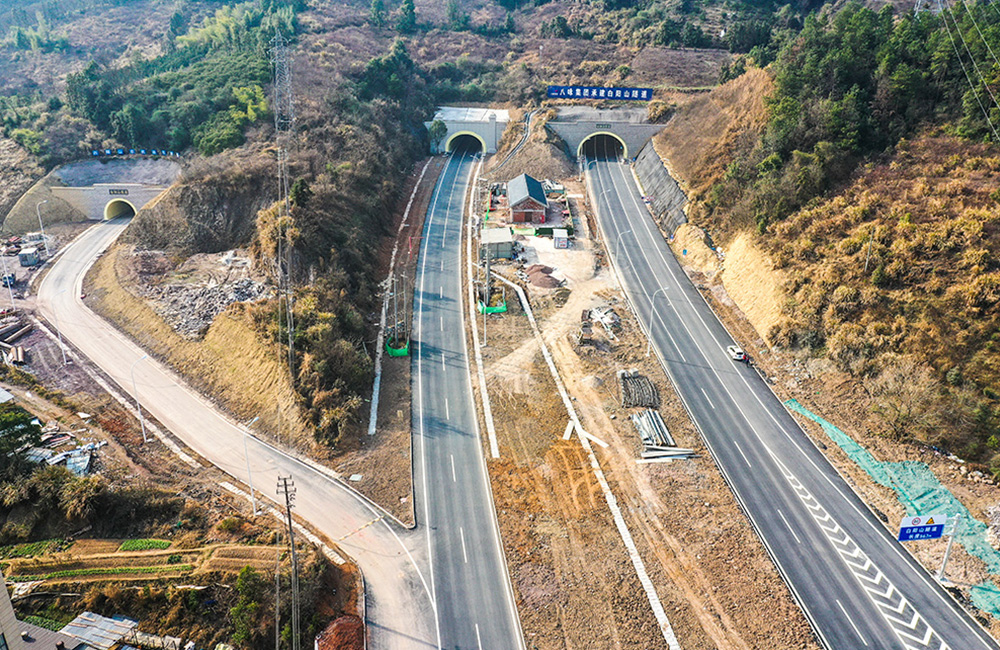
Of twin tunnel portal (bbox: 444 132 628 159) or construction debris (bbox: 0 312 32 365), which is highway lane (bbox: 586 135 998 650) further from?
construction debris (bbox: 0 312 32 365)

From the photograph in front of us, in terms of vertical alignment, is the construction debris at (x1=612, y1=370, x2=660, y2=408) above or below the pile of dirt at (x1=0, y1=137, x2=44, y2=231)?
below

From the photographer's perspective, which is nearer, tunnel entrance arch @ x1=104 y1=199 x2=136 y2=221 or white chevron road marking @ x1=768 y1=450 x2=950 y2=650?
white chevron road marking @ x1=768 y1=450 x2=950 y2=650

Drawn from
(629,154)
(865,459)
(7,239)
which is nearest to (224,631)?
(865,459)

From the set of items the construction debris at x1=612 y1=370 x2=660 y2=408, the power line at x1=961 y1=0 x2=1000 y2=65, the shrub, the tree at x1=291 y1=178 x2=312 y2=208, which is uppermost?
the power line at x1=961 y1=0 x2=1000 y2=65

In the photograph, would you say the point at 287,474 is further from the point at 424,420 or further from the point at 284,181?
the point at 284,181

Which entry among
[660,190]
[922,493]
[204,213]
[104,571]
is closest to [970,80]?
[660,190]

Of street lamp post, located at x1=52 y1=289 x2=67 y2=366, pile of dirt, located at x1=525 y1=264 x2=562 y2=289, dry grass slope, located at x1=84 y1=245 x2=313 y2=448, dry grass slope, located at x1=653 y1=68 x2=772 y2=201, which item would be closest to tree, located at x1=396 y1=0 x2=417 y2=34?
dry grass slope, located at x1=653 y1=68 x2=772 y2=201
